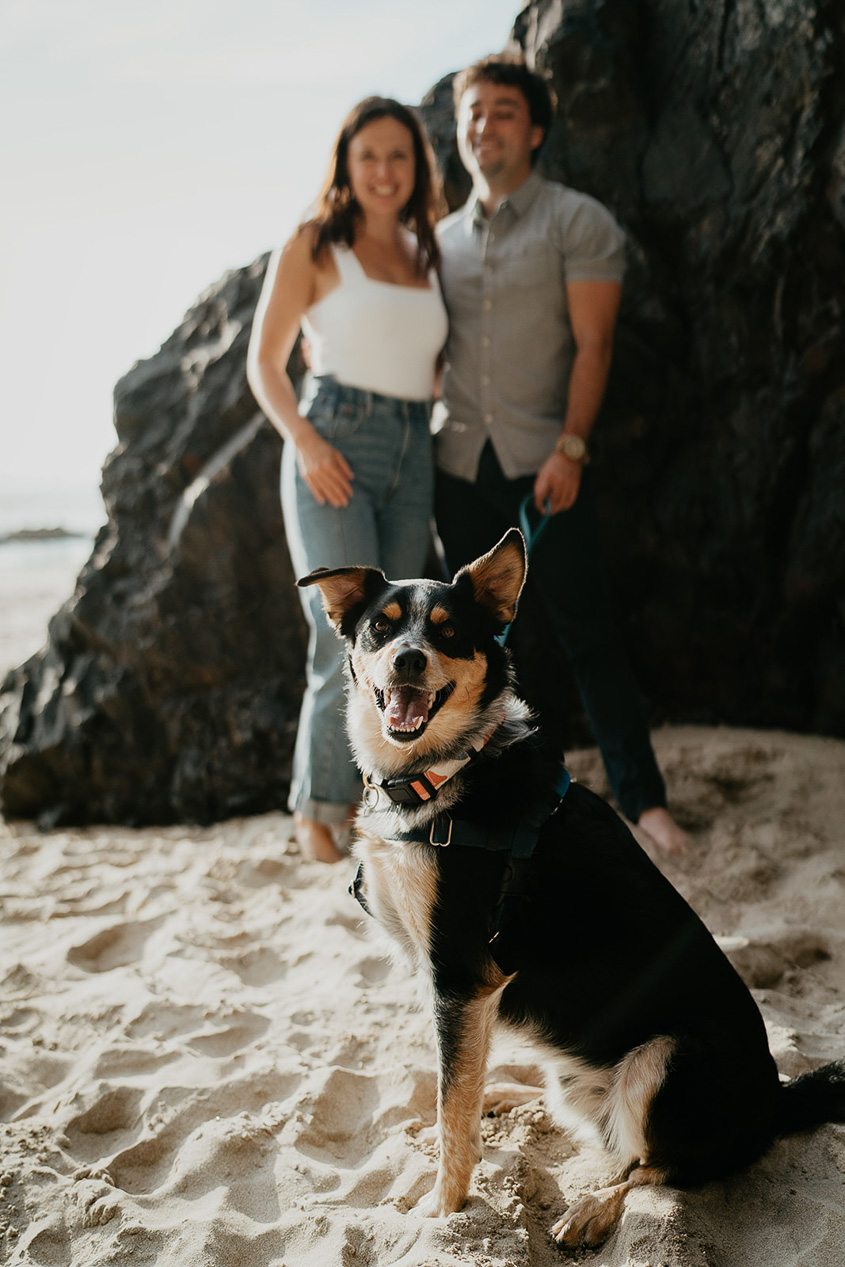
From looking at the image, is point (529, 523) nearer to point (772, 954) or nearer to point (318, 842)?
point (318, 842)

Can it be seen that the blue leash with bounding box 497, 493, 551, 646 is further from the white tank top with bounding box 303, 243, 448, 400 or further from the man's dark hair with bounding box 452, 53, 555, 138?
the man's dark hair with bounding box 452, 53, 555, 138

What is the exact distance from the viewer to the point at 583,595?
3754 mm

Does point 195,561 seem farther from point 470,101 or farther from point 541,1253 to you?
point 541,1253

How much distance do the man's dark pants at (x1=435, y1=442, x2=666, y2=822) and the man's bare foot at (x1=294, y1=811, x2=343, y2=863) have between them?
133 cm

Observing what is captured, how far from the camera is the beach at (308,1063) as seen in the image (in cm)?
194

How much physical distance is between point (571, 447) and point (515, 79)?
1537mm

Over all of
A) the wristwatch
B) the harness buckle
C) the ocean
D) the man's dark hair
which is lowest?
the ocean

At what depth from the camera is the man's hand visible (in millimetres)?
3496

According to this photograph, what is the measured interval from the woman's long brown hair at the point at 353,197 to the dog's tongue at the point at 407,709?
7.41ft

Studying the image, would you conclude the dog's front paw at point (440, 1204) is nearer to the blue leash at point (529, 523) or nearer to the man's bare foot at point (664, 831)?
the blue leash at point (529, 523)

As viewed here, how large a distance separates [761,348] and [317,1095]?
3.77 m

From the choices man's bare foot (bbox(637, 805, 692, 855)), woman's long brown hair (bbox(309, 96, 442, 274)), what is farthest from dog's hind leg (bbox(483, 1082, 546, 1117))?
woman's long brown hair (bbox(309, 96, 442, 274))

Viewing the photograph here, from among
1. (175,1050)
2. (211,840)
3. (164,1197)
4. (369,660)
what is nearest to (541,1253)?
(164,1197)

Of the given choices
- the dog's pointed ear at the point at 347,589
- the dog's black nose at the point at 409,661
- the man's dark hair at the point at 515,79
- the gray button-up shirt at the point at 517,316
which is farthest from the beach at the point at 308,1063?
the man's dark hair at the point at 515,79
